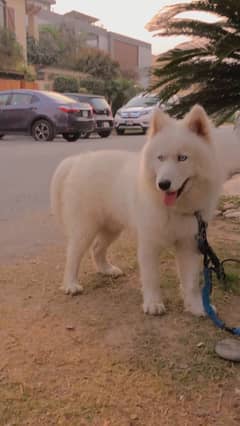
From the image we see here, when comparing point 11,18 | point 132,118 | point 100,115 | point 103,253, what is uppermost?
point 11,18

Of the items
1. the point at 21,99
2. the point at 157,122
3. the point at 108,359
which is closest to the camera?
the point at 108,359

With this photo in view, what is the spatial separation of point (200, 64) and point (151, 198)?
1425 mm

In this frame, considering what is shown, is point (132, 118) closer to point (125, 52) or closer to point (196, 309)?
point (196, 309)

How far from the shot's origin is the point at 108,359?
306 cm

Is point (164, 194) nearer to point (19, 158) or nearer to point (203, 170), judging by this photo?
point (203, 170)

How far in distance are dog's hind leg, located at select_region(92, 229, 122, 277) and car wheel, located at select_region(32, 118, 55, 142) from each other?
13.4m

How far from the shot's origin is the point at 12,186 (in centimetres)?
913

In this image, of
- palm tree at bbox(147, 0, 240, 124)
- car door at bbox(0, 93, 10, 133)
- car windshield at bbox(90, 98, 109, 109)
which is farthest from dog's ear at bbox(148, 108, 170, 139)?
car windshield at bbox(90, 98, 109, 109)

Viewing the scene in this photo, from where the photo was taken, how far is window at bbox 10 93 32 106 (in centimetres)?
1798

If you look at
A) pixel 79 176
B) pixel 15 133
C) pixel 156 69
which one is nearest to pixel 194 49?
pixel 156 69

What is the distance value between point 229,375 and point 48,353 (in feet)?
3.20

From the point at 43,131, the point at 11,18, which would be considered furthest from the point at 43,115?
the point at 11,18

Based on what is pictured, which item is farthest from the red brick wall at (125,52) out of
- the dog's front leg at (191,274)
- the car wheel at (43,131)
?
the dog's front leg at (191,274)

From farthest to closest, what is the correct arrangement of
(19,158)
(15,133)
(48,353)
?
1. (15,133)
2. (19,158)
3. (48,353)
